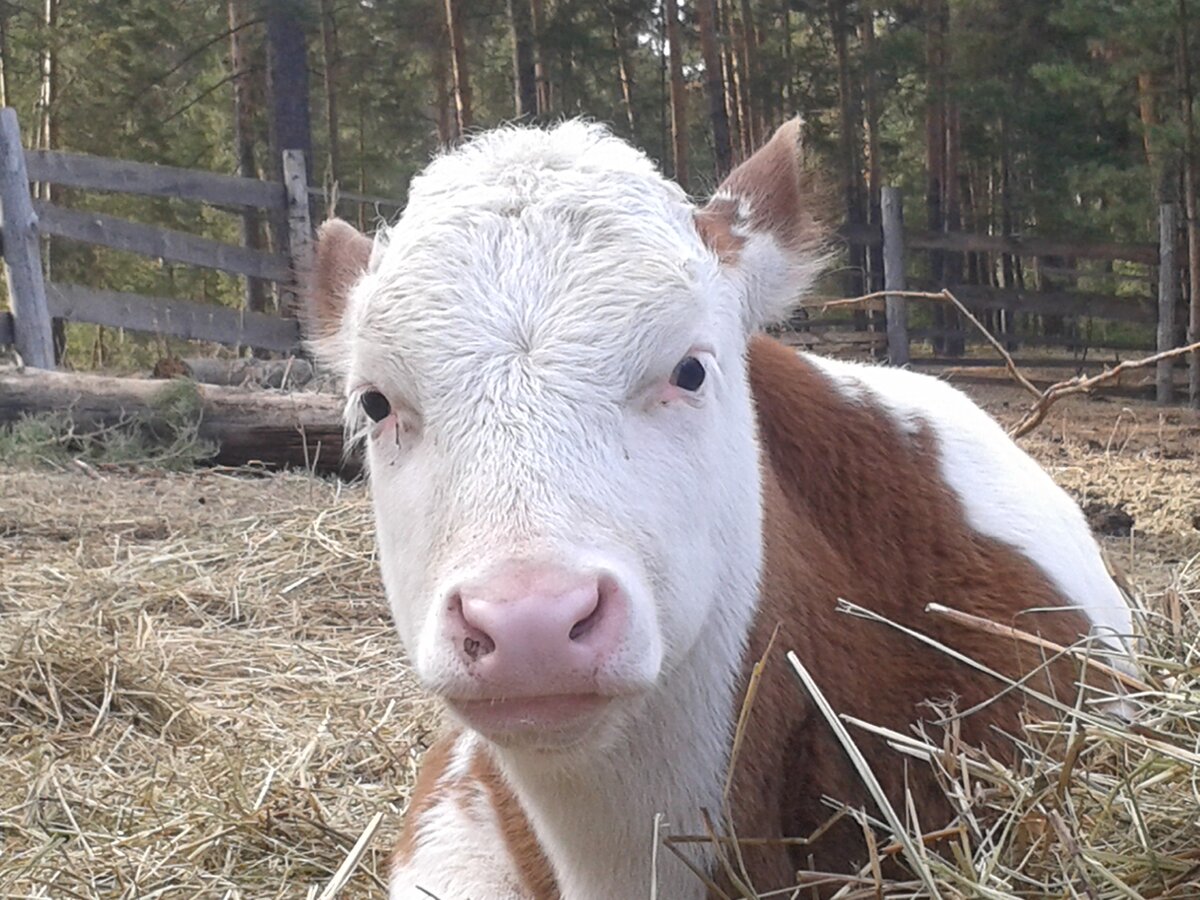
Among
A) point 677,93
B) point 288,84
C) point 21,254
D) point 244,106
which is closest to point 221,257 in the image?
point 21,254

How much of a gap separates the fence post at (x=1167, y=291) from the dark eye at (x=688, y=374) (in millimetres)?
12880

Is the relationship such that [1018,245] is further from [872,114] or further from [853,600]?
[853,600]

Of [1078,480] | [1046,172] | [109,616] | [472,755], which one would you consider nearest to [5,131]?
[109,616]

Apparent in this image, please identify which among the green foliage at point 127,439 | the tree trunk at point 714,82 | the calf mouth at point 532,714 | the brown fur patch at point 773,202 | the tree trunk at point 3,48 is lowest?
the green foliage at point 127,439

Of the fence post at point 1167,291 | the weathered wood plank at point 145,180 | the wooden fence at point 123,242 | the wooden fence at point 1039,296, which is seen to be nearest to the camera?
the wooden fence at point 123,242

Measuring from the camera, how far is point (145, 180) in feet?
42.8

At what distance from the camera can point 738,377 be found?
2.60m

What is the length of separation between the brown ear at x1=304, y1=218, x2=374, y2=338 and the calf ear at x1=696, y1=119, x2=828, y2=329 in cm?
80

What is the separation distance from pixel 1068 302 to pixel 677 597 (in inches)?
644

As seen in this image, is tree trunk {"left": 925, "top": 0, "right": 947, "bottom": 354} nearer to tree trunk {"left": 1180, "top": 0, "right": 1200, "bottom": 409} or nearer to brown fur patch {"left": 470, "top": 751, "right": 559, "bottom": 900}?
tree trunk {"left": 1180, "top": 0, "right": 1200, "bottom": 409}

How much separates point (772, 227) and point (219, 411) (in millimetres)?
6483

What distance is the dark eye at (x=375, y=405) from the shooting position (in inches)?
95.1

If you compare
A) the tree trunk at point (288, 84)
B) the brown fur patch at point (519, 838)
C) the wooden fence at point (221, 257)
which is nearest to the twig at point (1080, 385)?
the brown fur patch at point (519, 838)

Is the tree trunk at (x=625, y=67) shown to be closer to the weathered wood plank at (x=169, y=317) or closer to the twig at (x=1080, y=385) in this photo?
the weathered wood plank at (x=169, y=317)
